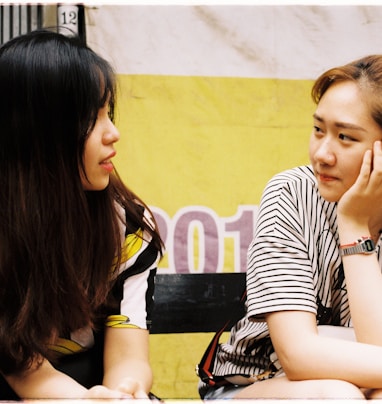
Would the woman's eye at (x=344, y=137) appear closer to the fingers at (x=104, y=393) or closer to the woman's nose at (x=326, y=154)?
the woman's nose at (x=326, y=154)

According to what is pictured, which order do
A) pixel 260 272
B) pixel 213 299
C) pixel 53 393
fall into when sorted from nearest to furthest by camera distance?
pixel 53 393, pixel 260 272, pixel 213 299

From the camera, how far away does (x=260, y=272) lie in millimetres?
1835

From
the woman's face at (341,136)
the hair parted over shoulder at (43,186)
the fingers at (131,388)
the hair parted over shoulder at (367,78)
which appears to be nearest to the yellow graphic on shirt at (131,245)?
the hair parted over shoulder at (43,186)

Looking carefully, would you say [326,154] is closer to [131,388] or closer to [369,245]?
[369,245]

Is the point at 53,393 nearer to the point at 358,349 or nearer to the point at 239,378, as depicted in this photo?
the point at 239,378

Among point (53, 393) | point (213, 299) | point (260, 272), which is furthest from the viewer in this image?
point (213, 299)

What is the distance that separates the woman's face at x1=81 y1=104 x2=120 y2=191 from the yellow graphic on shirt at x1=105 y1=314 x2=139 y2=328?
33cm

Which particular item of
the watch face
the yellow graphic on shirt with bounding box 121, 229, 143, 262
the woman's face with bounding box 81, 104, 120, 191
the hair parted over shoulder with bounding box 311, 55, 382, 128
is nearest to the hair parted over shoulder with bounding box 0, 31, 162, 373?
the woman's face with bounding box 81, 104, 120, 191

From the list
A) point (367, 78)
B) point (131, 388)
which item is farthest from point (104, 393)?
point (367, 78)

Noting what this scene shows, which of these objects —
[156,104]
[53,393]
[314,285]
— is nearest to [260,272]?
[314,285]

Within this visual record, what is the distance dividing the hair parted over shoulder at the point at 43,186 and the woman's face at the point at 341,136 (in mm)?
550

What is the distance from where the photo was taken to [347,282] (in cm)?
177

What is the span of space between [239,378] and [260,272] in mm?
306

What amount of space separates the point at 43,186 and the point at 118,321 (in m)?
0.39
